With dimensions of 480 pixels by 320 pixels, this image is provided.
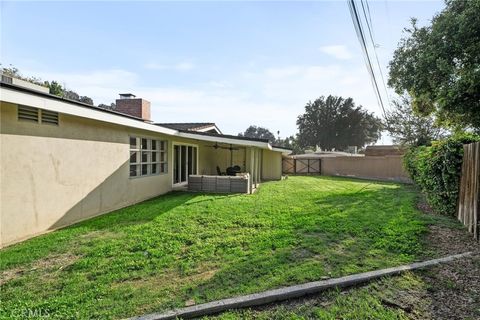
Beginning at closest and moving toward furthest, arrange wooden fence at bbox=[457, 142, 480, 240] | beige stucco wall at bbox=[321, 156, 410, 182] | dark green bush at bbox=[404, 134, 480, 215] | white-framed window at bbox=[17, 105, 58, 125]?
1. wooden fence at bbox=[457, 142, 480, 240]
2. white-framed window at bbox=[17, 105, 58, 125]
3. dark green bush at bbox=[404, 134, 480, 215]
4. beige stucco wall at bbox=[321, 156, 410, 182]

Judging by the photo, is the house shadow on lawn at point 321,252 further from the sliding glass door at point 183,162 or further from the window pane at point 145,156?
the sliding glass door at point 183,162

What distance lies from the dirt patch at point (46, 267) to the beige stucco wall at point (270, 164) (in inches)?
588

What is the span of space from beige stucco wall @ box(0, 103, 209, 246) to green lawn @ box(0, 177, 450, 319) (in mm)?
496

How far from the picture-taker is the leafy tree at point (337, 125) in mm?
47031

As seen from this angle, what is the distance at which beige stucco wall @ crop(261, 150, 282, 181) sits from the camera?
61.2 ft

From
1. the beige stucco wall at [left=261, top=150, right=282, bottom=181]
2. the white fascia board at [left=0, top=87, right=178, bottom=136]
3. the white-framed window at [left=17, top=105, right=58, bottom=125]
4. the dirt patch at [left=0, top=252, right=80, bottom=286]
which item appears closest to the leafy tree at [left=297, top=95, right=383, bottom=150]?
the beige stucco wall at [left=261, top=150, right=282, bottom=181]

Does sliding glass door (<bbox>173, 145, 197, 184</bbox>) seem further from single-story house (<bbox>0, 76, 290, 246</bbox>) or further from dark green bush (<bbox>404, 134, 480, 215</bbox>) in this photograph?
dark green bush (<bbox>404, 134, 480, 215</bbox>)

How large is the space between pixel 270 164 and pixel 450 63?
12.0 metres

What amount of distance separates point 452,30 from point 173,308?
9.82 metres

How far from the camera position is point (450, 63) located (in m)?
7.92

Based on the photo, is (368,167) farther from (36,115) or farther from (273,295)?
(36,115)

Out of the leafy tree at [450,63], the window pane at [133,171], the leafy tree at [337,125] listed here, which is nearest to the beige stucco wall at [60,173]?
the window pane at [133,171]

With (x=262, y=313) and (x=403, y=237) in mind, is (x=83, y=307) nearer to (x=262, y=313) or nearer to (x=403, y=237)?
(x=262, y=313)

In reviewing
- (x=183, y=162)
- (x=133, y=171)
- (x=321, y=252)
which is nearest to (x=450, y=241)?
(x=321, y=252)
